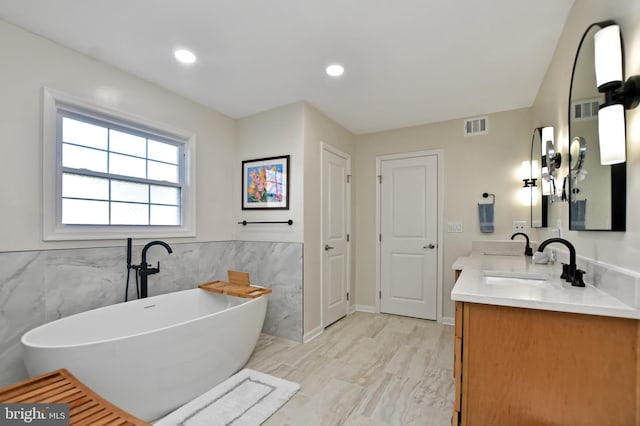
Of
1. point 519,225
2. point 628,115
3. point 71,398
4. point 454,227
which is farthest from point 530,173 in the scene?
point 71,398

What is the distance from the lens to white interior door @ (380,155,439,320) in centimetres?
360

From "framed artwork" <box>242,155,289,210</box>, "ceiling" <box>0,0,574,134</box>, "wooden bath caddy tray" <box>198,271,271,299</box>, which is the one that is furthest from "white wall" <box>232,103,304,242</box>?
"wooden bath caddy tray" <box>198,271,271,299</box>

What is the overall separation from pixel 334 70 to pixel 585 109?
5.49 feet

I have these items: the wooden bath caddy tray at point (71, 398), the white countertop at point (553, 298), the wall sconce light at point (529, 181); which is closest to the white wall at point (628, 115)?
the white countertop at point (553, 298)

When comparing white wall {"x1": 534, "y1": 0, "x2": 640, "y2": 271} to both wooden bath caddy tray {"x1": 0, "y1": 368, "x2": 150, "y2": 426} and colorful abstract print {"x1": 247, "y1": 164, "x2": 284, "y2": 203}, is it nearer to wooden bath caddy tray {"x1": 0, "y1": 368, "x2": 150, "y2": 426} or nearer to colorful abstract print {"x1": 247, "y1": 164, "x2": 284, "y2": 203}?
wooden bath caddy tray {"x1": 0, "y1": 368, "x2": 150, "y2": 426}

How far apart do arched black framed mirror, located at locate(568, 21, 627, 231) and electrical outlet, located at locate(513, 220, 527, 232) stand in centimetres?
160

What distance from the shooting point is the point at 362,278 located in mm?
4027

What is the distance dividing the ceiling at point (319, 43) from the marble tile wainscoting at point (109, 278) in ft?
4.93

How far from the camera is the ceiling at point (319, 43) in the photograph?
5.71 ft

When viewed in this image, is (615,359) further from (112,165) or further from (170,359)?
(112,165)

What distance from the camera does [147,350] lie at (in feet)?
5.58

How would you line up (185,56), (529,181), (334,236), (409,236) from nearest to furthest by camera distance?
(185,56) < (529,181) < (334,236) < (409,236)

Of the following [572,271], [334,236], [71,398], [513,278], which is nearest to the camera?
[71,398]

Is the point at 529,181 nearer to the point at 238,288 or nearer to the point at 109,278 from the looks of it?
the point at 238,288
